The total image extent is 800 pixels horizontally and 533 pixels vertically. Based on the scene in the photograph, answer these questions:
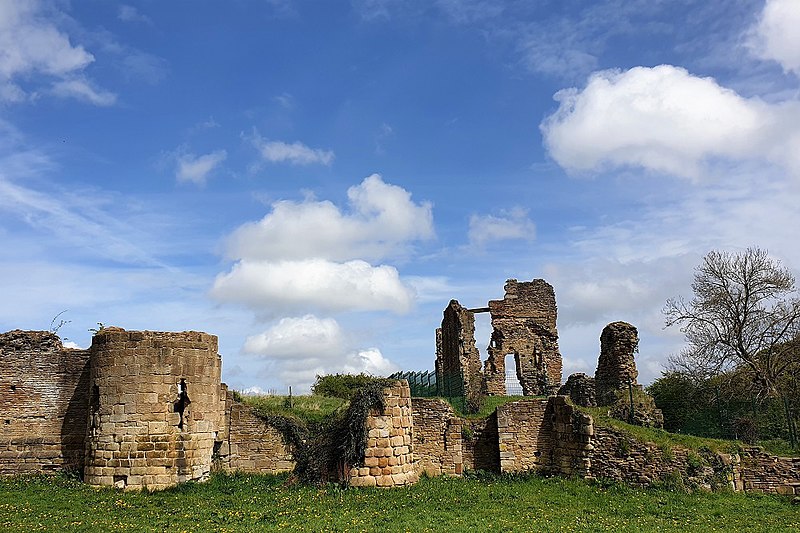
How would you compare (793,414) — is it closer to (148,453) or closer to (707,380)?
(707,380)

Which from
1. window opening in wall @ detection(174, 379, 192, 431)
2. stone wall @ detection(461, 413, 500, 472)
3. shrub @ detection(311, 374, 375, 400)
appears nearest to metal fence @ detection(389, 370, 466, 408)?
stone wall @ detection(461, 413, 500, 472)

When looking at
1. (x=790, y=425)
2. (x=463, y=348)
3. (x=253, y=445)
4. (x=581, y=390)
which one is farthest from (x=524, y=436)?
(x=463, y=348)

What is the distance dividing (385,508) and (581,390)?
1275 cm

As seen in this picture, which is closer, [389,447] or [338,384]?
[389,447]

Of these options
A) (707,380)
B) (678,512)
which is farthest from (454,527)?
(707,380)

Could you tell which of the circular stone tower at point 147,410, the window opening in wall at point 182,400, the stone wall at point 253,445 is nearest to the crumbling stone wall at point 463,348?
the stone wall at point 253,445

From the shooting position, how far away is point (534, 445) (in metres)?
21.4

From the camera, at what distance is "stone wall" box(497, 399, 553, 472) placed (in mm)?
21203

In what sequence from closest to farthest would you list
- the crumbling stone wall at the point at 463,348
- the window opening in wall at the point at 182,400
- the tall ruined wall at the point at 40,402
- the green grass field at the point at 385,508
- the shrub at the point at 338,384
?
1. the green grass field at the point at 385,508
2. the window opening in wall at the point at 182,400
3. the tall ruined wall at the point at 40,402
4. the crumbling stone wall at the point at 463,348
5. the shrub at the point at 338,384

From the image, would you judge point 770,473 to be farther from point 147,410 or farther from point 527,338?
point 147,410

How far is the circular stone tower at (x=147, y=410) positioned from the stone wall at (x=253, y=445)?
141 centimetres

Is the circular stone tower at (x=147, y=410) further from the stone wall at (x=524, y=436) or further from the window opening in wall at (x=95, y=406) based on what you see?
the stone wall at (x=524, y=436)

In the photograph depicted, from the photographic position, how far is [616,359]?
83.9 ft

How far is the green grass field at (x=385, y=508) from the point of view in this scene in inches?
583
